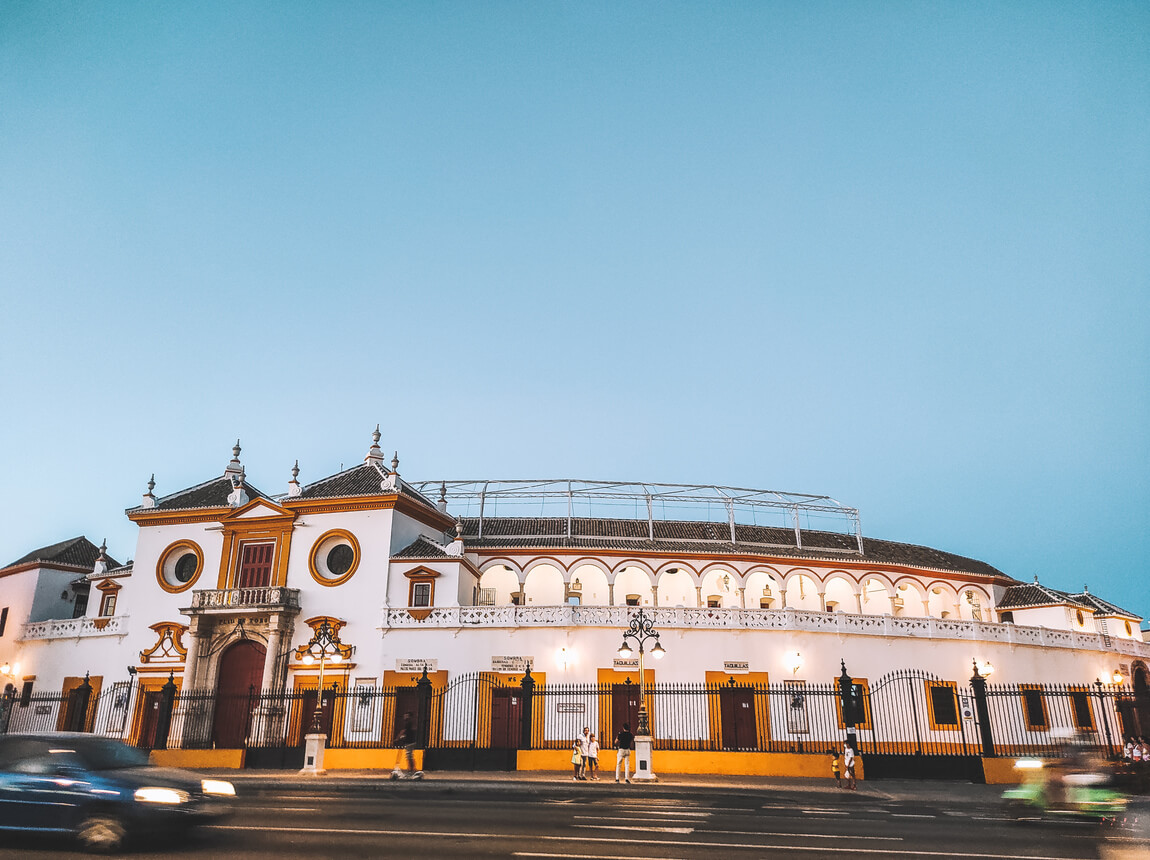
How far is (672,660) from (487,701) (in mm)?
6979

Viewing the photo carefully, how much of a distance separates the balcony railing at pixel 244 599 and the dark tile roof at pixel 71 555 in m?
12.1

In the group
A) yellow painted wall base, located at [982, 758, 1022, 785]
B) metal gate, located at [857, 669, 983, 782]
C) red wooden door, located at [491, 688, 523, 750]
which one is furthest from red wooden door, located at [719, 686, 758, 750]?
yellow painted wall base, located at [982, 758, 1022, 785]

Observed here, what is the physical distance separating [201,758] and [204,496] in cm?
1440

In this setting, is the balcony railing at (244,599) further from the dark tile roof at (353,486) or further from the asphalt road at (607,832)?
the asphalt road at (607,832)

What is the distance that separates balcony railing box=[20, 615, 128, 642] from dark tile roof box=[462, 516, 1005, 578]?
15.0 meters

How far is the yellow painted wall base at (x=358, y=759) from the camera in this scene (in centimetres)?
2488

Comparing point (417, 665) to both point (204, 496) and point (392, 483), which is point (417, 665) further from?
point (204, 496)

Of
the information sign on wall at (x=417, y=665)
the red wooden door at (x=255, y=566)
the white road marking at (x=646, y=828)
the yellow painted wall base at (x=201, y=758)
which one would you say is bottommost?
the white road marking at (x=646, y=828)

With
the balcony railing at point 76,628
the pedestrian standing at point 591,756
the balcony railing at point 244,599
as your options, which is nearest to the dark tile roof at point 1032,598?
the pedestrian standing at point 591,756

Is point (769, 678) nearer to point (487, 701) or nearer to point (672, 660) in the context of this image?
point (672, 660)

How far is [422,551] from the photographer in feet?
110

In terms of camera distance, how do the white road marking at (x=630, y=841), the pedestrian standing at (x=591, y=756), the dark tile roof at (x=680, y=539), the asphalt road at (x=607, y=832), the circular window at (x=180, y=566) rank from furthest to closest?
the dark tile roof at (x=680, y=539) < the circular window at (x=180, y=566) < the pedestrian standing at (x=591, y=756) < the white road marking at (x=630, y=841) < the asphalt road at (x=607, y=832)

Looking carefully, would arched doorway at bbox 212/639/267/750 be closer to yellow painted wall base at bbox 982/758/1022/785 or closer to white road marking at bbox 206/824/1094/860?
white road marking at bbox 206/824/1094/860

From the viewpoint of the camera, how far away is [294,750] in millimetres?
26469
